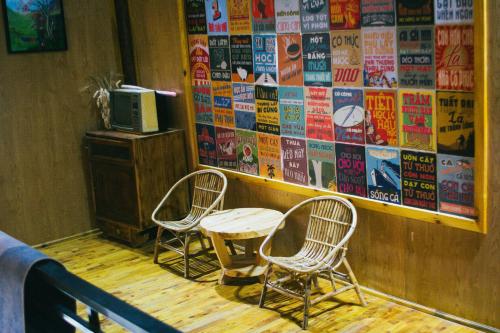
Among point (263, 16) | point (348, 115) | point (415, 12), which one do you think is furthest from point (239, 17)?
point (415, 12)

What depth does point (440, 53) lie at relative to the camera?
12.9ft

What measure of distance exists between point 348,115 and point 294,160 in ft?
2.18

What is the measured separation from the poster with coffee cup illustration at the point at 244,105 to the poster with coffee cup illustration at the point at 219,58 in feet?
0.52

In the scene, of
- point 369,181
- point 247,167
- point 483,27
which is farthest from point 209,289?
point 483,27

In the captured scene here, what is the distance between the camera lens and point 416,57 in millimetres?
4059

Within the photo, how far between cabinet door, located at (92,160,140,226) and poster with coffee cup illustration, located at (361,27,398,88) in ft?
7.69

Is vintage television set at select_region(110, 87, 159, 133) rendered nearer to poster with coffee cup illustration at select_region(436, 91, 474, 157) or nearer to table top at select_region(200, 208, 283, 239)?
table top at select_region(200, 208, 283, 239)

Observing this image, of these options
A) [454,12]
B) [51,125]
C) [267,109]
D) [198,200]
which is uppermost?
[454,12]

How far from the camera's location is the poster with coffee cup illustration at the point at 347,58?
4.41 m

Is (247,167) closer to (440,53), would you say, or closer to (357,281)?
(357,281)

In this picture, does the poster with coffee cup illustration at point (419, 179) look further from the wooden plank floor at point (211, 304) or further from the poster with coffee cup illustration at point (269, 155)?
the poster with coffee cup illustration at point (269, 155)

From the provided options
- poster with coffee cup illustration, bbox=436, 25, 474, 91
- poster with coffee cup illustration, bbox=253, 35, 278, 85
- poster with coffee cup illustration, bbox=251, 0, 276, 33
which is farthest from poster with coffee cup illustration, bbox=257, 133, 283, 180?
poster with coffee cup illustration, bbox=436, 25, 474, 91

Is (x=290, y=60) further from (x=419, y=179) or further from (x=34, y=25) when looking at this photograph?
(x=34, y=25)

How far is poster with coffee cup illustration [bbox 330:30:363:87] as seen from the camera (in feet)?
14.5
